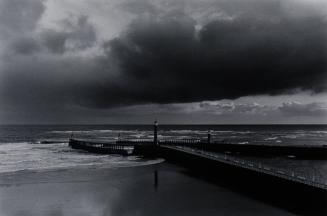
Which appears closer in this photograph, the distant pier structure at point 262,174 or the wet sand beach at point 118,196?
the wet sand beach at point 118,196

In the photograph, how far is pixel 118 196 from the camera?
2045cm

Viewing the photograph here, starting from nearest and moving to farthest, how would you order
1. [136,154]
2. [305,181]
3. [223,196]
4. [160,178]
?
[305,181] → [223,196] → [160,178] → [136,154]

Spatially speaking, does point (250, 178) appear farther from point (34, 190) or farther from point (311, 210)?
point (34, 190)

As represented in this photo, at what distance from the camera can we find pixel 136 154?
149 ft

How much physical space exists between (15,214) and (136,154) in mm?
28938

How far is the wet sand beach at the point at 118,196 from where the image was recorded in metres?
17.2

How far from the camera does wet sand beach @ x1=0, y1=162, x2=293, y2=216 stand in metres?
17.2

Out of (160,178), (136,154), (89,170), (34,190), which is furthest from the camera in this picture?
(136,154)

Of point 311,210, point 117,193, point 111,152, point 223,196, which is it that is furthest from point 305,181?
point 111,152

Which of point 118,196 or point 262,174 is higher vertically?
point 262,174

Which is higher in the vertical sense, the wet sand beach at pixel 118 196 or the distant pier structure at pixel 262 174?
the distant pier structure at pixel 262 174

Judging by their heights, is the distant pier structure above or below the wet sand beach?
above

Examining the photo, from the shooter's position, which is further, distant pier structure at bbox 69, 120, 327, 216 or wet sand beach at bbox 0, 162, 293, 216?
distant pier structure at bbox 69, 120, 327, 216

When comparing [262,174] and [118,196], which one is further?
[262,174]
